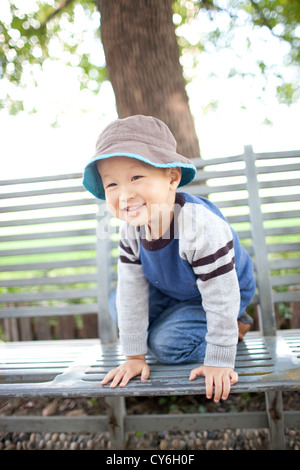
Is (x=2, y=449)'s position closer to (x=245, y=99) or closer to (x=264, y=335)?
(x=264, y=335)

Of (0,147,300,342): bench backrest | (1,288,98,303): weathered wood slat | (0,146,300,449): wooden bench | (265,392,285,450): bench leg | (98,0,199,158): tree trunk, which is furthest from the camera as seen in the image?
(98,0,199,158): tree trunk

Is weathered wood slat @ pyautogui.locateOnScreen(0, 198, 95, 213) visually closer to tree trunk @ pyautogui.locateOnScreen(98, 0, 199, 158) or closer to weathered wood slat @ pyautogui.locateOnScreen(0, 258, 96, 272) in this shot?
weathered wood slat @ pyautogui.locateOnScreen(0, 258, 96, 272)

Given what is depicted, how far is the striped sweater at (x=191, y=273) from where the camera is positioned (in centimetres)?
146

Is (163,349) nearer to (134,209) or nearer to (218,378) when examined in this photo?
(218,378)

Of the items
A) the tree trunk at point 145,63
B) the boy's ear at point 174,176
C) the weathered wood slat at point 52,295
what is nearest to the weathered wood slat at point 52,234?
the weathered wood slat at point 52,295

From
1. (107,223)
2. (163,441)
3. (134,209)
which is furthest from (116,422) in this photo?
(134,209)

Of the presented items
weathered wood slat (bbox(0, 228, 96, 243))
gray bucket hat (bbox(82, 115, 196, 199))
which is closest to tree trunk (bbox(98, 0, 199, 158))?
weathered wood slat (bbox(0, 228, 96, 243))

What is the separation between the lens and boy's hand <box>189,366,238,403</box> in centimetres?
129

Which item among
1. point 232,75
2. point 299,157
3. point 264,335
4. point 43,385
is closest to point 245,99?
point 232,75

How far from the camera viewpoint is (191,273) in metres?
1.60

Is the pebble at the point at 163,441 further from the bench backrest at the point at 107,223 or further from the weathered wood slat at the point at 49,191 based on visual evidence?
the weathered wood slat at the point at 49,191

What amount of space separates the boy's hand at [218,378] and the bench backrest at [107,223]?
762 millimetres

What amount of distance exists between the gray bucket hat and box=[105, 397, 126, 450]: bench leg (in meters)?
1.30

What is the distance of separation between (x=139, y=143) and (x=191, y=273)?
592 mm
